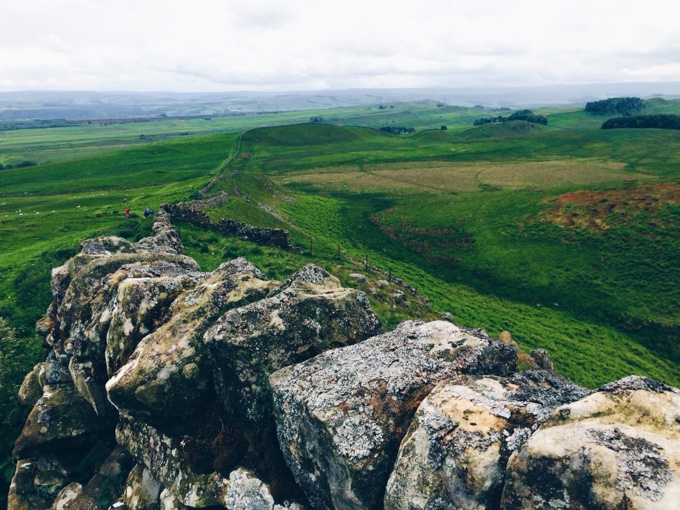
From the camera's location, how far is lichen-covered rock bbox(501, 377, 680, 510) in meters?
9.88

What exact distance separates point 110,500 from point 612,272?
232 feet

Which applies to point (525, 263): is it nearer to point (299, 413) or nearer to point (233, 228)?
point (233, 228)

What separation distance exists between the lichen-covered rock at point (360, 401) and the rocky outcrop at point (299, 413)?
7 cm

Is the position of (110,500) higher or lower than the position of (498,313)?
higher

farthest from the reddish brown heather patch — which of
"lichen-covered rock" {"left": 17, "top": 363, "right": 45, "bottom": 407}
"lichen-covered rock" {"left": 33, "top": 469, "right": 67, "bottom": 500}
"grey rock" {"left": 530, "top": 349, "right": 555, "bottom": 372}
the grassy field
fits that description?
"lichen-covered rock" {"left": 17, "top": 363, "right": 45, "bottom": 407}

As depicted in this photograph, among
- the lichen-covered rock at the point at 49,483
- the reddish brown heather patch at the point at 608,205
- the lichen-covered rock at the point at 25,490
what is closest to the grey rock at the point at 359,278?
the lichen-covered rock at the point at 49,483

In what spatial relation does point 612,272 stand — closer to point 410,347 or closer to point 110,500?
point 410,347

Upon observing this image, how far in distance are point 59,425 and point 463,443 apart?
928 inches

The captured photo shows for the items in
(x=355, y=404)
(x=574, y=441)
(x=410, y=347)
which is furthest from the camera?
(x=410, y=347)

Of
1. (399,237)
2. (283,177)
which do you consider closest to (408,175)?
(283,177)

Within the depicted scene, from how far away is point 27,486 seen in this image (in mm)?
22078

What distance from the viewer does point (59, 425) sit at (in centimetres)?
2258

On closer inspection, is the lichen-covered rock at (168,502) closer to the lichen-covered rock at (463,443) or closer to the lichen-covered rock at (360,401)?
the lichen-covered rock at (360,401)

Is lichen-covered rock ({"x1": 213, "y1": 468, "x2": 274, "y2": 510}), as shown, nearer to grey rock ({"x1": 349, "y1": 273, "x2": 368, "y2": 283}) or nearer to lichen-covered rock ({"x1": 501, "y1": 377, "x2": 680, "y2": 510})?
lichen-covered rock ({"x1": 501, "y1": 377, "x2": 680, "y2": 510})
